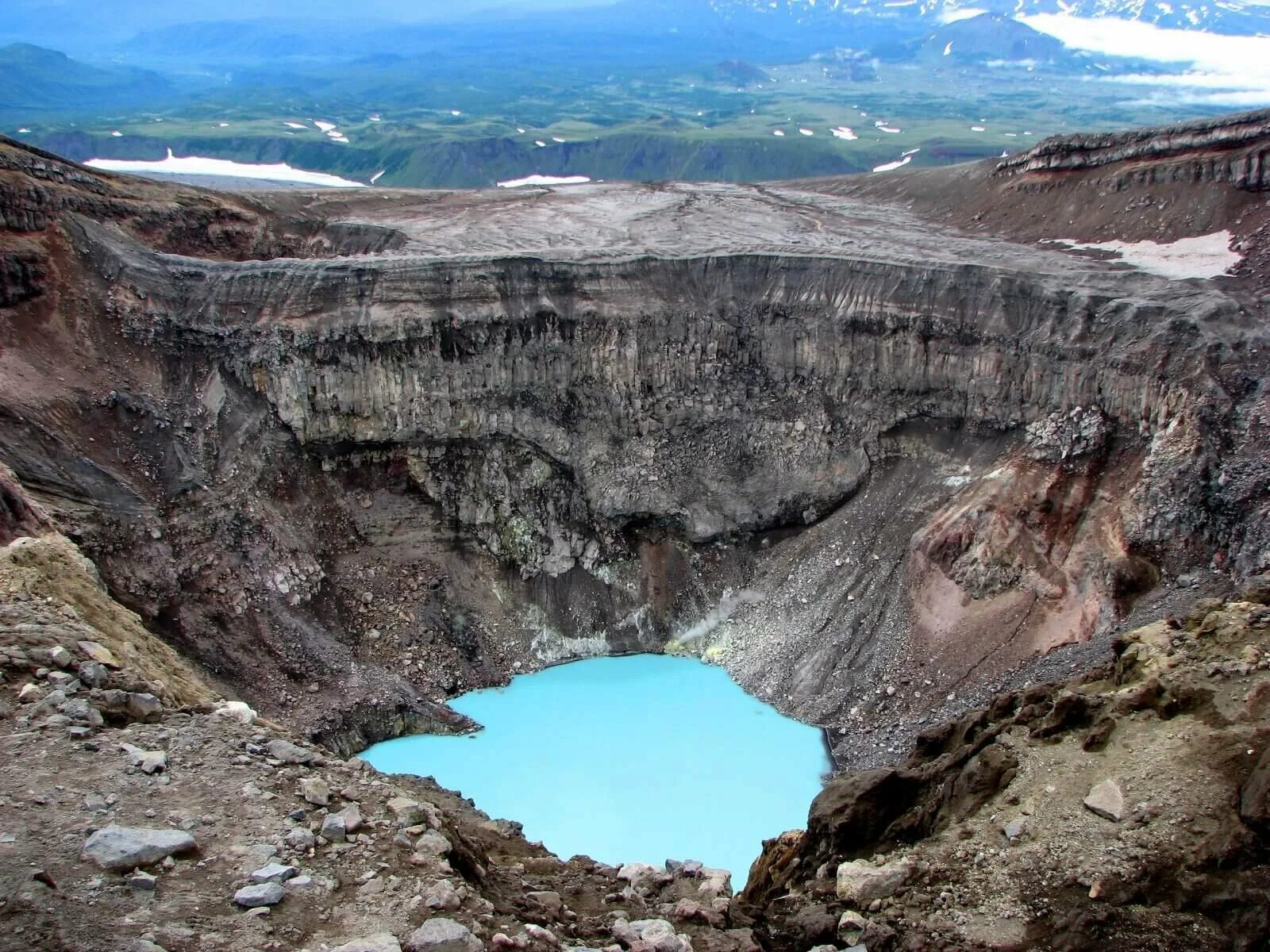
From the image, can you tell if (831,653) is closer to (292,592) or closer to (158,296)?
(292,592)

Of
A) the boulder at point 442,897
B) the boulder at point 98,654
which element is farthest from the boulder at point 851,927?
the boulder at point 98,654

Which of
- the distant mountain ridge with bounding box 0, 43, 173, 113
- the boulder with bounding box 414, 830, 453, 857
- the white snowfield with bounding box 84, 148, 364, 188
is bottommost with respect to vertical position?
the boulder with bounding box 414, 830, 453, 857

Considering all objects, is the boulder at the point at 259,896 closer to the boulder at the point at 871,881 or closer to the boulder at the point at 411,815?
the boulder at the point at 411,815

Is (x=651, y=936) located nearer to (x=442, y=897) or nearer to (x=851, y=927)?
(x=851, y=927)

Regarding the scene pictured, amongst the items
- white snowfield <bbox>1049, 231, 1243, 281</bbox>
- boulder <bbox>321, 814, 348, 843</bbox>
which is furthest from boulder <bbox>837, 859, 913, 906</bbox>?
white snowfield <bbox>1049, 231, 1243, 281</bbox>

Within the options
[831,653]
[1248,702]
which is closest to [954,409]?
[831,653]

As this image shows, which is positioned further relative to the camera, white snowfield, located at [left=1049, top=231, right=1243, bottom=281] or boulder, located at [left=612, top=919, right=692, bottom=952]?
white snowfield, located at [left=1049, top=231, right=1243, bottom=281]

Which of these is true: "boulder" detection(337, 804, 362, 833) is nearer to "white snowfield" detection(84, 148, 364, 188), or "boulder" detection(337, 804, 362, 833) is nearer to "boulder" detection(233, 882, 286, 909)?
"boulder" detection(233, 882, 286, 909)
